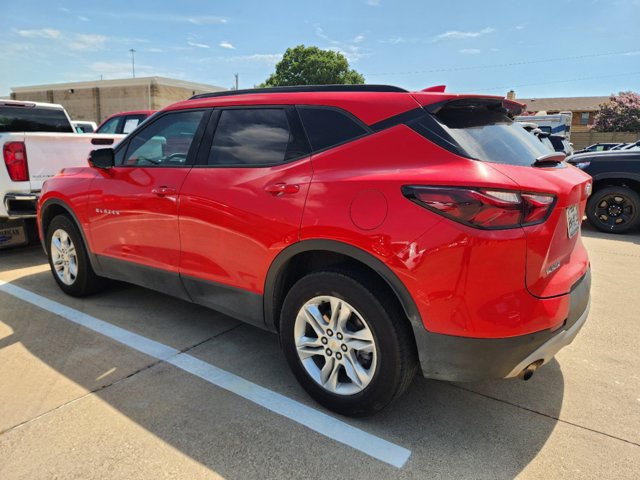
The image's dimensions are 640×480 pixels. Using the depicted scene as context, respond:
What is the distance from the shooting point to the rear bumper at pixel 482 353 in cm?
213

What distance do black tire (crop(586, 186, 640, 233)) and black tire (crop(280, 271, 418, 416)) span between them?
293 inches

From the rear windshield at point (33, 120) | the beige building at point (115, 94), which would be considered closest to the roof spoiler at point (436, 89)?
the rear windshield at point (33, 120)

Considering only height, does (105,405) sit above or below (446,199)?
below

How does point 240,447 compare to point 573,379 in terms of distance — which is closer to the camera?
point 240,447

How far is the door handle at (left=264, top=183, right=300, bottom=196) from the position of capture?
2.61 meters

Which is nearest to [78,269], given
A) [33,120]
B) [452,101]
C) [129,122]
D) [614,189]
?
[452,101]

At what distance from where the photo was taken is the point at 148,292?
469 centimetres

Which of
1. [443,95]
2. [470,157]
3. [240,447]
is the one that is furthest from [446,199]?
[240,447]

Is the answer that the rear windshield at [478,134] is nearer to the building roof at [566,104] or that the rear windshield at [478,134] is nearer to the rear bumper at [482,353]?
the rear bumper at [482,353]

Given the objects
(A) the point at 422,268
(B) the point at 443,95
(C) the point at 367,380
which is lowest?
(C) the point at 367,380

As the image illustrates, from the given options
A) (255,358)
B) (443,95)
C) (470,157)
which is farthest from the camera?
(255,358)

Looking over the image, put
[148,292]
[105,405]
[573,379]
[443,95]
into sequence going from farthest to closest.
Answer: [148,292] < [573,379] < [105,405] < [443,95]

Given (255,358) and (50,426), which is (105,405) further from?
(255,358)

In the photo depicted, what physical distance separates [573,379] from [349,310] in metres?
1.73
